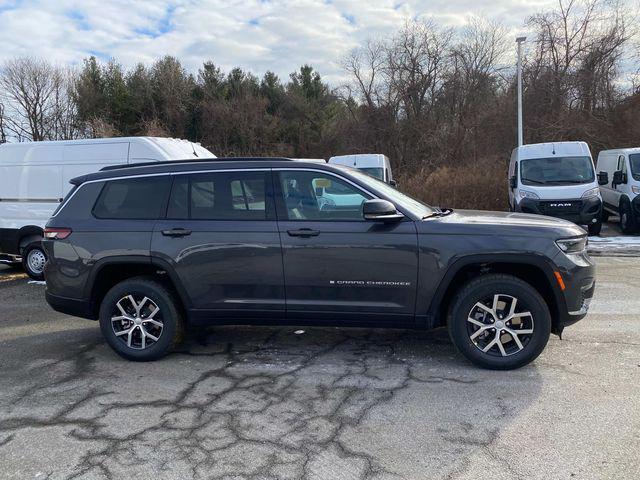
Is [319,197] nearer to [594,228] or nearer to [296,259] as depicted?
[296,259]

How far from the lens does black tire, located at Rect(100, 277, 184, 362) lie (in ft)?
16.2

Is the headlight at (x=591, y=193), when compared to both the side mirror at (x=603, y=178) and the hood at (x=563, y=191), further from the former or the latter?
the side mirror at (x=603, y=178)

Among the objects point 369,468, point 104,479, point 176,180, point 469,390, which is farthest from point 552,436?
point 176,180

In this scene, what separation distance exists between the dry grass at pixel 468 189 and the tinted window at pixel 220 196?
1361 centimetres

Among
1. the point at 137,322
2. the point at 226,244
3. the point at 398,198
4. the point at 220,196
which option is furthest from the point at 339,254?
the point at 137,322

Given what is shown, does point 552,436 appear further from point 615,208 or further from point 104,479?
point 615,208

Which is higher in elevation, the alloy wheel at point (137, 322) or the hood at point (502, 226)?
the hood at point (502, 226)

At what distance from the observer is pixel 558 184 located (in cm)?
1306

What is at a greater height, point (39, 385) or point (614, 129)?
point (614, 129)

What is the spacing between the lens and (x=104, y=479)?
3072 mm

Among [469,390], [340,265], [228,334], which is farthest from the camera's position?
[228,334]

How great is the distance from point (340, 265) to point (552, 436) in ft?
6.60

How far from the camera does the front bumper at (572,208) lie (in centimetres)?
1268

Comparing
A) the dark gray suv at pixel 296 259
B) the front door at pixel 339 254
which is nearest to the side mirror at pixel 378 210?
the dark gray suv at pixel 296 259
